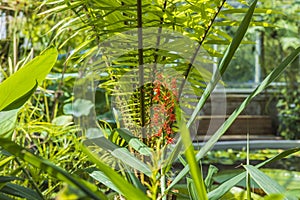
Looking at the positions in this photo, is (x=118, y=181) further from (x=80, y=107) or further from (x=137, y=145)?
(x=80, y=107)

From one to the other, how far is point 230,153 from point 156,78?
2.50 metres

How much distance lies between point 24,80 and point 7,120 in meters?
0.04

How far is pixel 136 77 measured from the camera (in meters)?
0.54

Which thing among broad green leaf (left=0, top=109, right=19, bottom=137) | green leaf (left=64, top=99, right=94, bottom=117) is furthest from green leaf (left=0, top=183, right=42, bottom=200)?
green leaf (left=64, top=99, right=94, bottom=117)

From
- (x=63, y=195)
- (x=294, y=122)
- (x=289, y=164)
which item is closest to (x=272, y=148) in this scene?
(x=289, y=164)

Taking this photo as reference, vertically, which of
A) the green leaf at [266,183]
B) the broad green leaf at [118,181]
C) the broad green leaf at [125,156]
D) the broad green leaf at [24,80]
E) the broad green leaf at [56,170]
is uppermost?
the broad green leaf at [24,80]

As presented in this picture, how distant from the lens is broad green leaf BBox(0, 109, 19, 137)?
0.38m

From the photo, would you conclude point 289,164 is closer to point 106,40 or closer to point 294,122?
point 294,122

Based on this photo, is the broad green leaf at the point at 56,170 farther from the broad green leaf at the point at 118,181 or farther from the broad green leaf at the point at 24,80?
the broad green leaf at the point at 24,80

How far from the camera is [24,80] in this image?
0.38 m

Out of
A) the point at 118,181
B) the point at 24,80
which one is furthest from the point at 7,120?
the point at 118,181

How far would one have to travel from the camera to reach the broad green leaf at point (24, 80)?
1.24 feet

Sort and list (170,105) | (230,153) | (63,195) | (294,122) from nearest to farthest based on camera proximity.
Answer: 1. (63,195)
2. (170,105)
3. (230,153)
4. (294,122)

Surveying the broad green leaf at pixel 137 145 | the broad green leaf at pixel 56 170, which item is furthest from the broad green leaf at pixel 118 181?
the broad green leaf at pixel 137 145
